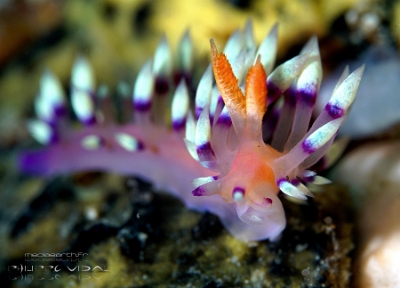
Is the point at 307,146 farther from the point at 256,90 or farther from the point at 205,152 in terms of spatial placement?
the point at 205,152

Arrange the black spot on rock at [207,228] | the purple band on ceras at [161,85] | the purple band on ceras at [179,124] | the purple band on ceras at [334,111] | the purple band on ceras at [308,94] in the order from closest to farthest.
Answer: the purple band on ceras at [334,111]
the purple band on ceras at [308,94]
the black spot on rock at [207,228]
the purple band on ceras at [179,124]
the purple band on ceras at [161,85]

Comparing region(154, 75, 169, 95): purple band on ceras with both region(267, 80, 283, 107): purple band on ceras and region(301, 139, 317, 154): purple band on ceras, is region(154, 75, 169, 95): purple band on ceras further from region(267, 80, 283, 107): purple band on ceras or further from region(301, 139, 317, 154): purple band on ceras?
region(301, 139, 317, 154): purple band on ceras

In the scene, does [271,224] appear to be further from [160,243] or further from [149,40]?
[149,40]

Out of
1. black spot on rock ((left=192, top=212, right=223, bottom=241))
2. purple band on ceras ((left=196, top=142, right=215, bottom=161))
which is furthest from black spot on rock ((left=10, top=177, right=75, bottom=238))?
purple band on ceras ((left=196, top=142, right=215, bottom=161))

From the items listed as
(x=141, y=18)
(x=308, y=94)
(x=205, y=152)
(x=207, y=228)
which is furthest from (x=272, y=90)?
(x=141, y=18)

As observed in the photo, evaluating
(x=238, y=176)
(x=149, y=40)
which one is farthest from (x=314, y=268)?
(x=149, y=40)

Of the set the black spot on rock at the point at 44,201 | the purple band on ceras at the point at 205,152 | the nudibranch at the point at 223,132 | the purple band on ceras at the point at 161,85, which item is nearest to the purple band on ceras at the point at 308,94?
the nudibranch at the point at 223,132

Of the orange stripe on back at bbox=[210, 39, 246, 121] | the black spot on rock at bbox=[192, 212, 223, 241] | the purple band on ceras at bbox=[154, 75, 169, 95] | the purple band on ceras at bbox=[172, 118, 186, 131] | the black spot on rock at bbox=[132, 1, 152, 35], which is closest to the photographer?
the orange stripe on back at bbox=[210, 39, 246, 121]

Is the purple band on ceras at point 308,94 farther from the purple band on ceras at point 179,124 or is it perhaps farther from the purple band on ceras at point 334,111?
the purple band on ceras at point 179,124
